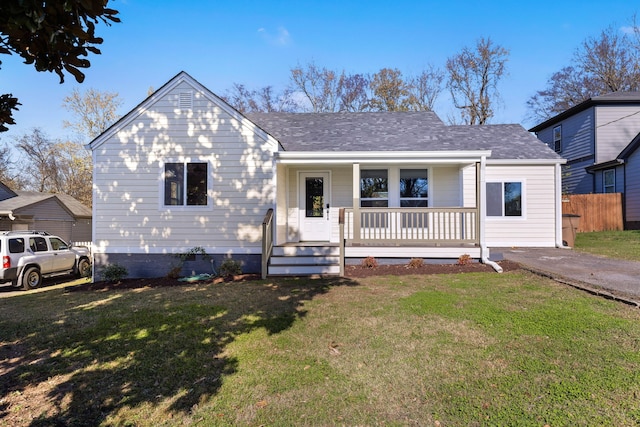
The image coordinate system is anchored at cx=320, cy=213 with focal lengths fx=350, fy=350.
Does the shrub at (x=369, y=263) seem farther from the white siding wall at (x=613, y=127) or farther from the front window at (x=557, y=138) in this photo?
the front window at (x=557, y=138)

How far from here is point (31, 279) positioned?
11133 millimetres

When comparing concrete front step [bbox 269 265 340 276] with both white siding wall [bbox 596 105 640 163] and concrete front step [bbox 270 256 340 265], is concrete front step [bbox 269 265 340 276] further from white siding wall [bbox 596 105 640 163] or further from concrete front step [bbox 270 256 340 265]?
white siding wall [bbox 596 105 640 163]

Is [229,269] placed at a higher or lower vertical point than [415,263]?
lower

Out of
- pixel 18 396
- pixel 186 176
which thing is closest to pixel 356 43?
pixel 186 176

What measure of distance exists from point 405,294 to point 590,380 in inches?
131

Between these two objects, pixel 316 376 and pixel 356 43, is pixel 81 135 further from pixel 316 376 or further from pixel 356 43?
pixel 316 376

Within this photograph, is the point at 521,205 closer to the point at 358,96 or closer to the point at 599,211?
the point at 599,211

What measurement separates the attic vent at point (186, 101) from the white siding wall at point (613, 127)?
20616mm

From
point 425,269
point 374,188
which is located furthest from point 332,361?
point 374,188

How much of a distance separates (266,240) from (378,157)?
3.69 m

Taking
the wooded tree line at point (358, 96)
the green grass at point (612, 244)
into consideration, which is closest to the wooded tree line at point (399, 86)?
the wooded tree line at point (358, 96)

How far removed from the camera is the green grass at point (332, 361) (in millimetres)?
2854

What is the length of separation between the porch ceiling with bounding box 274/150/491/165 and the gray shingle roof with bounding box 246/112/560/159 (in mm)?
681

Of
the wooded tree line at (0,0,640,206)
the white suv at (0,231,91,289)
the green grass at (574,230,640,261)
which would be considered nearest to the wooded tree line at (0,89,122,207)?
the wooded tree line at (0,0,640,206)
